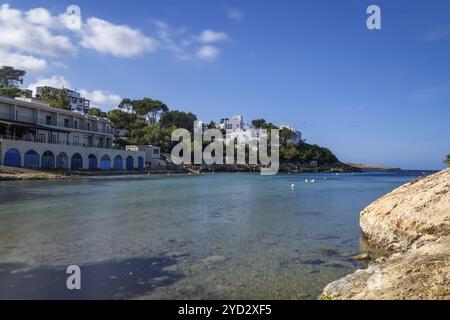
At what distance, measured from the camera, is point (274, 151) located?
118188 mm

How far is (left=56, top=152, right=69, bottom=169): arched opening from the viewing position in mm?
58922

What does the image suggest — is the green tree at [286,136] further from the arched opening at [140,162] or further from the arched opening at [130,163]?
the arched opening at [130,163]

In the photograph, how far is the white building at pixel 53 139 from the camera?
52281 mm

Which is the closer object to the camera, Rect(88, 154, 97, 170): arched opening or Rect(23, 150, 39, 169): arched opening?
Rect(23, 150, 39, 169): arched opening

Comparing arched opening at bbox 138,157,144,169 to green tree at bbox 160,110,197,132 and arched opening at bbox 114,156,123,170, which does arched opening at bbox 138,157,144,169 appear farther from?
green tree at bbox 160,110,197,132

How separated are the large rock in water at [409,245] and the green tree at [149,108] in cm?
9951

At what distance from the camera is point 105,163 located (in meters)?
70.1

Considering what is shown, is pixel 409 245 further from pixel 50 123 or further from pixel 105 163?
pixel 105 163

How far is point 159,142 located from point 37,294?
89.1 meters

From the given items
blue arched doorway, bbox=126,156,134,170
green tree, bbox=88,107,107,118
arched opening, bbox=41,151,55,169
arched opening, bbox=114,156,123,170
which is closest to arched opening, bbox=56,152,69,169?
arched opening, bbox=41,151,55,169

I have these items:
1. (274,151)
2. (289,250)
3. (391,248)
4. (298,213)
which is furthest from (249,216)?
(274,151)

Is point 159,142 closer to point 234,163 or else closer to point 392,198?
point 234,163

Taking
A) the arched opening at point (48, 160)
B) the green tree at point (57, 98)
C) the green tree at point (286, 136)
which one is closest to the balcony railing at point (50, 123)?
the arched opening at point (48, 160)

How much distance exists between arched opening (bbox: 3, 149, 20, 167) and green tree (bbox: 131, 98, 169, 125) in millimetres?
57624
